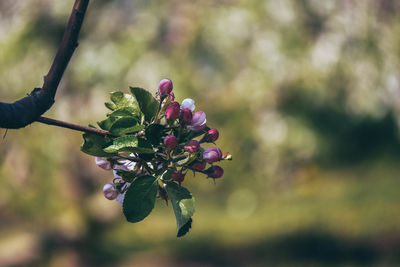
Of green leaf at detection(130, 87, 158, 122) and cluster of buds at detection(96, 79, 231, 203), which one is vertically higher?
green leaf at detection(130, 87, 158, 122)

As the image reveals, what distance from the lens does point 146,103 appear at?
29.3 inches

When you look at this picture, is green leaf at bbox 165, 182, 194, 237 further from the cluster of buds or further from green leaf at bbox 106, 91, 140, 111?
green leaf at bbox 106, 91, 140, 111

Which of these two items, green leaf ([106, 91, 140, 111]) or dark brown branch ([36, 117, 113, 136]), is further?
green leaf ([106, 91, 140, 111])

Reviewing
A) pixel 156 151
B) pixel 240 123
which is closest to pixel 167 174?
pixel 156 151

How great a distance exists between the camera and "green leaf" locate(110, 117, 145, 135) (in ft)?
2.29

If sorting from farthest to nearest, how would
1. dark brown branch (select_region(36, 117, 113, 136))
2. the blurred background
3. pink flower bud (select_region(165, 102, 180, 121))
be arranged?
the blurred background → pink flower bud (select_region(165, 102, 180, 121)) → dark brown branch (select_region(36, 117, 113, 136))

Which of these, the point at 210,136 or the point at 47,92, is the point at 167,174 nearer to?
the point at 210,136

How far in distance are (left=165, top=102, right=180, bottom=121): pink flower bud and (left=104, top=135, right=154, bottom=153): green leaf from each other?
56 mm

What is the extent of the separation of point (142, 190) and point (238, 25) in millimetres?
3629

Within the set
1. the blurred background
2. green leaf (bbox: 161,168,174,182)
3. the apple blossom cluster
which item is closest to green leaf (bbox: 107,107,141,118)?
the apple blossom cluster

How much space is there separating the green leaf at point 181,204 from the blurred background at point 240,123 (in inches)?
130

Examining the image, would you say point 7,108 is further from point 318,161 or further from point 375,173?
point 375,173

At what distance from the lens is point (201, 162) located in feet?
2.40

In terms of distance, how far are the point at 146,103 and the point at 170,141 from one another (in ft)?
0.27
